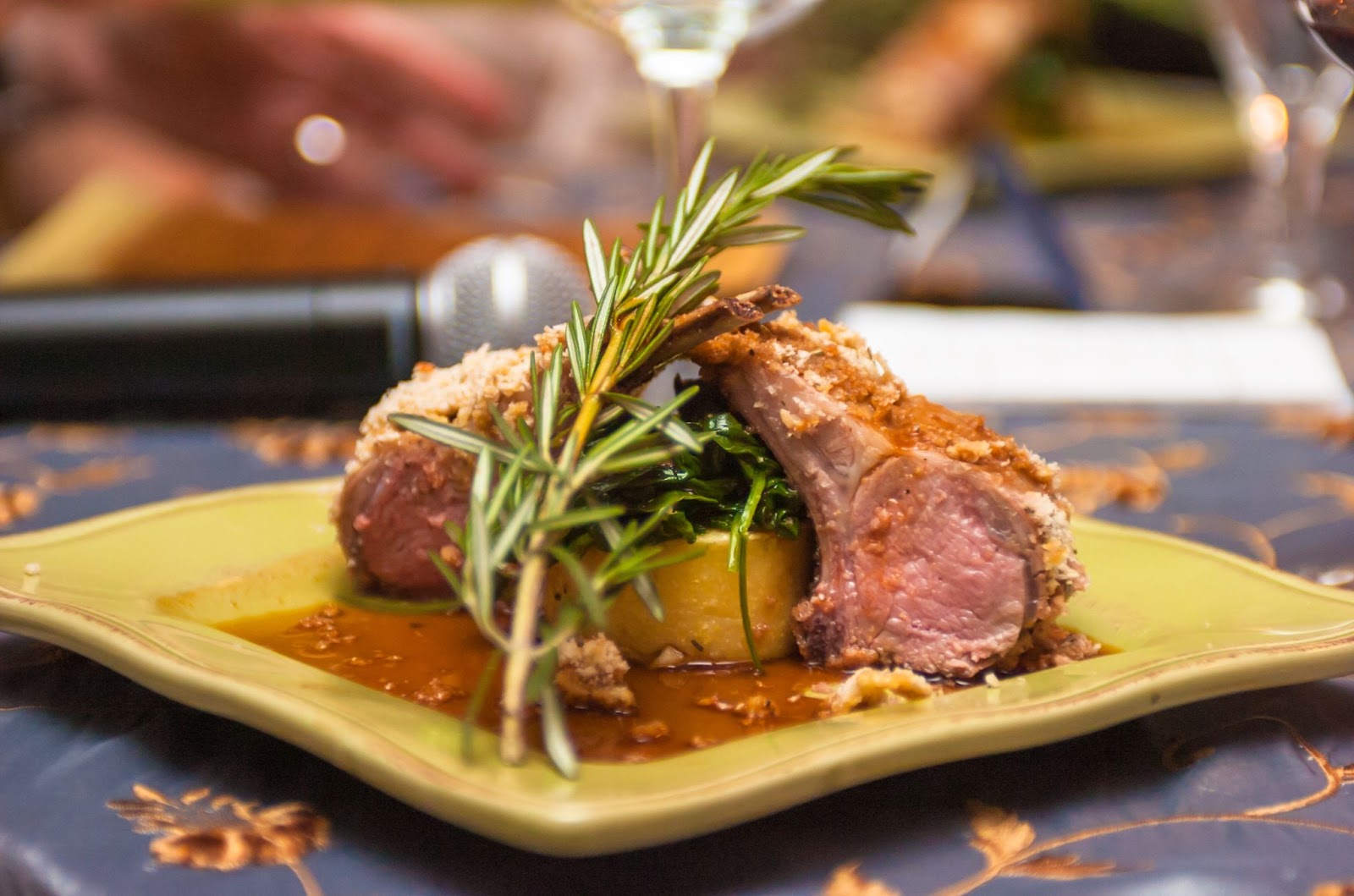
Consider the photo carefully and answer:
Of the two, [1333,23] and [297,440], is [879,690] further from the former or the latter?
[297,440]

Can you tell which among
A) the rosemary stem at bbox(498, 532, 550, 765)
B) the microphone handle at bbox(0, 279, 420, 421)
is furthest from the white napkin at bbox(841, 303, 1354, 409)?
the rosemary stem at bbox(498, 532, 550, 765)

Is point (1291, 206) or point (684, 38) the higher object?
point (684, 38)

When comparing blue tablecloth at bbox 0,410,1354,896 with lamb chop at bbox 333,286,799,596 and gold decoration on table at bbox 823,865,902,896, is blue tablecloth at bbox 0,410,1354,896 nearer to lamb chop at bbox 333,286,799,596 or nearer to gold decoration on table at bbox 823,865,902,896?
gold decoration on table at bbox 823,865,902,896

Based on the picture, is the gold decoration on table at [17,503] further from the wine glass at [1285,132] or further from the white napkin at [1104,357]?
the wine glass at [1285,132]

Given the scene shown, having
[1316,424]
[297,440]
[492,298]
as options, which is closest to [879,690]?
[492,298]

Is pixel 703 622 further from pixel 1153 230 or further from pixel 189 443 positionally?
pixel 1153 230

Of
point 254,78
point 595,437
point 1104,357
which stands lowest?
point 1104,357

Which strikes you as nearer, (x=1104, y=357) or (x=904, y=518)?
(x=904, y=518)
